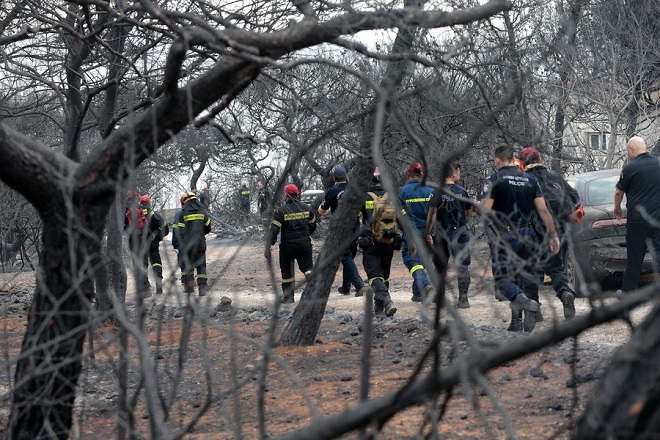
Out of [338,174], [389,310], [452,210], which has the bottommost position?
[389,310]

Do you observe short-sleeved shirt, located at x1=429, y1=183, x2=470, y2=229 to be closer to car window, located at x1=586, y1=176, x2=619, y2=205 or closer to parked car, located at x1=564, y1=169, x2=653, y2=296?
parked car, located at x1=564, y1=169, x2=653, y2=296

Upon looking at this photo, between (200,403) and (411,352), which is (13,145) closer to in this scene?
(200,403)

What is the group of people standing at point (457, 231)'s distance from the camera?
825cm

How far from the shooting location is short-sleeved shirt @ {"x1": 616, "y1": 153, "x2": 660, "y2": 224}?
940 cm

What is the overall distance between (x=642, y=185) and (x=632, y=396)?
783 centimetres

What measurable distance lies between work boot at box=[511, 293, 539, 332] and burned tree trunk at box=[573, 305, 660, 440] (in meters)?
7.08

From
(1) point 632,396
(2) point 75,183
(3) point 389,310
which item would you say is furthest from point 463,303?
(1) point 632,396

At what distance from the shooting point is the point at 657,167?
9.48m

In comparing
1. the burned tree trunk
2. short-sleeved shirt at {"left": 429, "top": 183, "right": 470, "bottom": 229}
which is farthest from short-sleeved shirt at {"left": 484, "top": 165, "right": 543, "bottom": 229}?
the burned tree trunk

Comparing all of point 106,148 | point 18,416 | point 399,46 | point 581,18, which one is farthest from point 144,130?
point 581,18

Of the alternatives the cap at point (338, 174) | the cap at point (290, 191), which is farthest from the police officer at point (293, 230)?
the cap at point (338, 174)

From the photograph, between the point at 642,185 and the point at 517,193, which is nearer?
the point at 517,193

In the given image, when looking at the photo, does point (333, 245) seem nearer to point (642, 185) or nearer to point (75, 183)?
point (642, 185)

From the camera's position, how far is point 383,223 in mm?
11789
